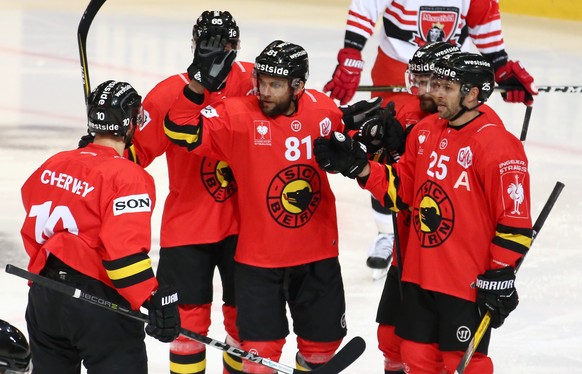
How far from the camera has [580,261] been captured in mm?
5746

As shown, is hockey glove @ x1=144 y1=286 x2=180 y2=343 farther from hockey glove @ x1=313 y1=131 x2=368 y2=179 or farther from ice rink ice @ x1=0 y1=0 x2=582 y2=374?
ice rink ice @ x1=0 y1=0 x2=582 y2=374

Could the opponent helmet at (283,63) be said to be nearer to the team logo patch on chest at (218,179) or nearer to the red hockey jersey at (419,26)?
the team logo patch on chest at (218,179)

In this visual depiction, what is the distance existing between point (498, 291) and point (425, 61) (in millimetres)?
755

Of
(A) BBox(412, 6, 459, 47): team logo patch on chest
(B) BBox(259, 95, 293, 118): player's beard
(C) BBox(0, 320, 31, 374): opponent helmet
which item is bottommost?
(C) BBox(0, 320, 31, 374): opponent helmet

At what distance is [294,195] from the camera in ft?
12.5

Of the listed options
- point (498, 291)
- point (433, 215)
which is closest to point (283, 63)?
point (433, 215)

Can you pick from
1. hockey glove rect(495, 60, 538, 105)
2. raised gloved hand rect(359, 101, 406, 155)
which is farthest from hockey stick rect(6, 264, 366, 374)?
hockey glove rect(495, 60, 538, 105)

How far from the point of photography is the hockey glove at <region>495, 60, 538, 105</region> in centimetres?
518

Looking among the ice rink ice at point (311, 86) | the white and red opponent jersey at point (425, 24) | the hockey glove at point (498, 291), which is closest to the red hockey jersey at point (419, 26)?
the white and red opponent jersey at point (425, 24)

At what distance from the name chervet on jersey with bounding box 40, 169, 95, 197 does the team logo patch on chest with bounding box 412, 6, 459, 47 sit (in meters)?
2.43

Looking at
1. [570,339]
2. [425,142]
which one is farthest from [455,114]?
[570,339]

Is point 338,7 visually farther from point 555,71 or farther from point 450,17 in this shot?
point 450,17

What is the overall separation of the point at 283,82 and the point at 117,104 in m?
0.56

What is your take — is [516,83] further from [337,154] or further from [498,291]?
[498,291]
